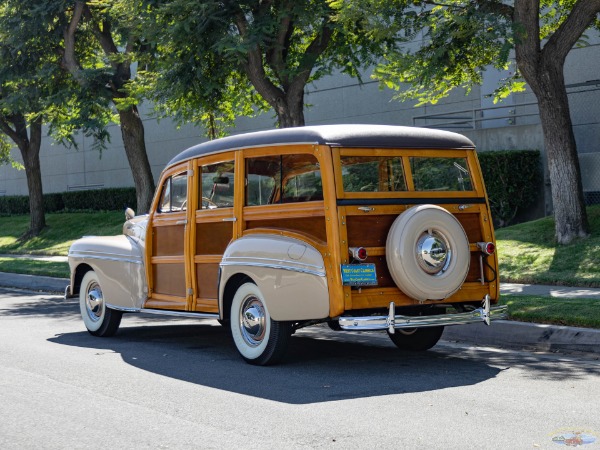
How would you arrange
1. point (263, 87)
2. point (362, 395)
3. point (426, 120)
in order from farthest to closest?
point (426, 120) → point (263, 87) → point (362, 395)

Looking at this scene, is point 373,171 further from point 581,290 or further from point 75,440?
point 581,290

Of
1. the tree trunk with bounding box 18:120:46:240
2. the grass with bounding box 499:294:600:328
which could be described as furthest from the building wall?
the grass with bounding box 499:294:600:328

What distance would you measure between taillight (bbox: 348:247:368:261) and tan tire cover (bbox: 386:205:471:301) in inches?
9.2

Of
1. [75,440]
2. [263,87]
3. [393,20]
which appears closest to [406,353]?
[75,440]

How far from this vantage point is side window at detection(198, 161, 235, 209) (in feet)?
32.0

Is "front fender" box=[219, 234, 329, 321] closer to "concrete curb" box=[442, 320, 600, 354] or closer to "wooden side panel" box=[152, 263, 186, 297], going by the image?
"wooden side panel" box=[152, 263, 186, 297]

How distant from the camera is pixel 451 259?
873 cm

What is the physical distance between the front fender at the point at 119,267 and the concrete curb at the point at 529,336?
11.4 ft

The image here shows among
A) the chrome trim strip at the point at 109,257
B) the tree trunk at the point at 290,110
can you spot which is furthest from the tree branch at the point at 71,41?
the chrome trim strip at the point at 109,257

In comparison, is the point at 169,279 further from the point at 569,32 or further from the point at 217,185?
the point at 569,32

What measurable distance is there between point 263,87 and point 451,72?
3.96 meters

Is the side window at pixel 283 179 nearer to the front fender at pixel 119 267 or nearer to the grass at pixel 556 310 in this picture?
the front fender at pixel 119 267

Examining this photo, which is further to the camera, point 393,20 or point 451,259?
point 393,20

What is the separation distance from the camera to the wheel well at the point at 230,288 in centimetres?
932
